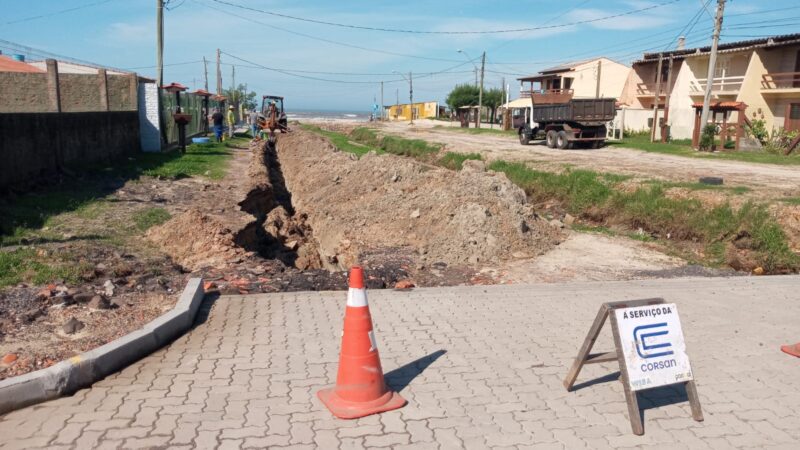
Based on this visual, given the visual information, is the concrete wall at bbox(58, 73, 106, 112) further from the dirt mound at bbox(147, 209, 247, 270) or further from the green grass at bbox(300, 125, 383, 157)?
the dirt mound at bbox(147, 209, 247, 270)

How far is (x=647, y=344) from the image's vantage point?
4.13 metres

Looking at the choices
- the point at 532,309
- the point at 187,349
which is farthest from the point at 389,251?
the point at 187,349

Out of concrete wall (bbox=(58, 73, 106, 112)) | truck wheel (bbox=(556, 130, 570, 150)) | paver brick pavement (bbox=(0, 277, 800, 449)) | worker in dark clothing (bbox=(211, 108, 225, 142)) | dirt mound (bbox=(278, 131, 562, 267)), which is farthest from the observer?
worker in dark clothing (bbox=(211, 108, 225, 142))

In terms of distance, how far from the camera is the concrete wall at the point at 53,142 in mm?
11891

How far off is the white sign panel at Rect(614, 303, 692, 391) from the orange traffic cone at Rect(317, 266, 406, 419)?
4.99 feet

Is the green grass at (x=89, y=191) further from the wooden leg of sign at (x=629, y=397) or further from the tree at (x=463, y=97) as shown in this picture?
the tree at (x=463, y=97)

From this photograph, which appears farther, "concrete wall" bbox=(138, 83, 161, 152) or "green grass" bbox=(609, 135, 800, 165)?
"concrete wall" bbox=(138, 83, 161, 152)

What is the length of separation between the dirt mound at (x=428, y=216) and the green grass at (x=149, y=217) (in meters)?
3.01

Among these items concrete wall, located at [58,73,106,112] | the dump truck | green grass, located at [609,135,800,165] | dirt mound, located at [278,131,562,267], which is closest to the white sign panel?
dirt mound, located at [278,131,562,267]

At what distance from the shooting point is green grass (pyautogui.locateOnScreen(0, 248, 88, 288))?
21.7 feet

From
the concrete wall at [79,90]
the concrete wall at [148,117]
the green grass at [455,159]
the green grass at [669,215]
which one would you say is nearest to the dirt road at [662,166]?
the green grass at [455,159]

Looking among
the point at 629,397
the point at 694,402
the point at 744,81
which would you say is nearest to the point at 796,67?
the point at 744,81

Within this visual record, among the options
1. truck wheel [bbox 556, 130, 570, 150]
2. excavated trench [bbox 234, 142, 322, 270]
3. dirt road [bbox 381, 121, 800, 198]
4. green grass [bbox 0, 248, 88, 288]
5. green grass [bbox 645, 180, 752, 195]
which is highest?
truck wheel [bbox 556, 130, 570, 150]

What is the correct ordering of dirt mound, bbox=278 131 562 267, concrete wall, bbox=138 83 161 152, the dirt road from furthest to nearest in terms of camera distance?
concrete wall, bbox=138 83 161 152
the dirt road
dirt mound, bbox=278 131 562 267
